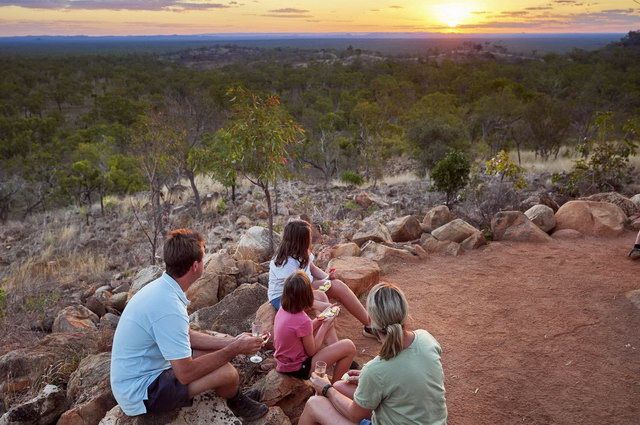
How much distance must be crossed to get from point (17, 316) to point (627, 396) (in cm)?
699

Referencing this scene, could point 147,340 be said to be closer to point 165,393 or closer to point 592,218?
point 165,393

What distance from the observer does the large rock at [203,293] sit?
592 cm

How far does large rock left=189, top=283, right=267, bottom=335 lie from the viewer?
16.6 ft

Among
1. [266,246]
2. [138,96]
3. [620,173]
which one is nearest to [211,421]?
[266,246]

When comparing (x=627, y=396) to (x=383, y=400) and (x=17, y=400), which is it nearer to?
(x=383, y=400)

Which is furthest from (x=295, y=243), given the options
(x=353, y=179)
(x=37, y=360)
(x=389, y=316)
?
(x=353, y=179)

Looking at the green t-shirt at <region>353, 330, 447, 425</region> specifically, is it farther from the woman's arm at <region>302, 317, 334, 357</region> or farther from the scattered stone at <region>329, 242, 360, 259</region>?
the scattered stone at <region>329, 242, 360, 259</region>

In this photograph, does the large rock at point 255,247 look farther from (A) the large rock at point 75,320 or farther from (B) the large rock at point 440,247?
(B) the large rock at point 440,247

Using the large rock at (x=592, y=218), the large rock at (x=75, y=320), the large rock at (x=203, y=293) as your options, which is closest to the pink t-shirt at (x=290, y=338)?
the large rock at (x=203, y=293)

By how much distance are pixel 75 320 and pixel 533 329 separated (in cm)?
500

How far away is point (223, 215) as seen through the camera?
507 inches

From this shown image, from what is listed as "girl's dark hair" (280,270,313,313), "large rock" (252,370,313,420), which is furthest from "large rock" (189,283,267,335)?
"girl's dark hair" (280,270,313,313)

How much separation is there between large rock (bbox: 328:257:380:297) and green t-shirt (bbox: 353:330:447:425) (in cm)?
285

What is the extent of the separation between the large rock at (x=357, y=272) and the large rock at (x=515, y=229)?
83.5 inches
